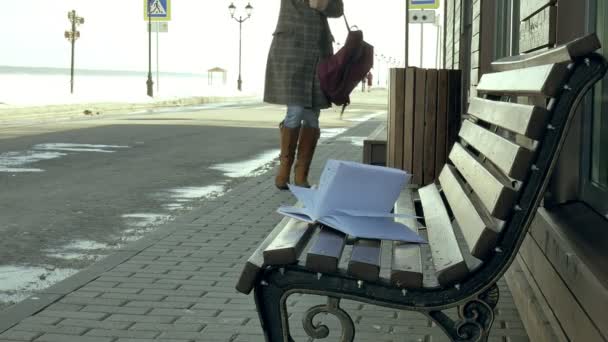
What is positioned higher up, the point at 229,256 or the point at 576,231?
the point at 576,231

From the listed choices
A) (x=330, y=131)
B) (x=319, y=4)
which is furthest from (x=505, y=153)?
(x=330, y=131)

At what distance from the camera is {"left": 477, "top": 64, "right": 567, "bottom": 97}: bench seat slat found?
2752 millimetres

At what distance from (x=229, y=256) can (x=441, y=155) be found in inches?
97.9

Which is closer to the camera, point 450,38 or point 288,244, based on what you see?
point 288,244

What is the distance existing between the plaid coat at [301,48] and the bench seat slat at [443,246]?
4410 millimetres

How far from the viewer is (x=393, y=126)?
801 cm

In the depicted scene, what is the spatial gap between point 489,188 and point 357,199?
2.37 feet

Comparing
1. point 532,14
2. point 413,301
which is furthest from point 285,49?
point 413,301

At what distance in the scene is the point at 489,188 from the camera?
3.22 meters

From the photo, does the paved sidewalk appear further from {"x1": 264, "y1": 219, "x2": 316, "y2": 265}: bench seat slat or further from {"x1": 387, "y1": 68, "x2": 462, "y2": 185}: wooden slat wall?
{"x1": 387, "y1": 68, "x2": 462, "y2": 185}: wooden slat wall

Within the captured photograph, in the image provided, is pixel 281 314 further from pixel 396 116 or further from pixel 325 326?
pixel 396 116

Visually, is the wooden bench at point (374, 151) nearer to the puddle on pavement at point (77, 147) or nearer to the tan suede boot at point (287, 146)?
the tan suede boot at point (287, 146)

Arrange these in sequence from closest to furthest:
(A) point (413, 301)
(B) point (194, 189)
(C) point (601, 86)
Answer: (A) point (413, 301) < (C) point (601, 86) < (B) point (194, 189)

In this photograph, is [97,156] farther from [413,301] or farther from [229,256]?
[413,301]
